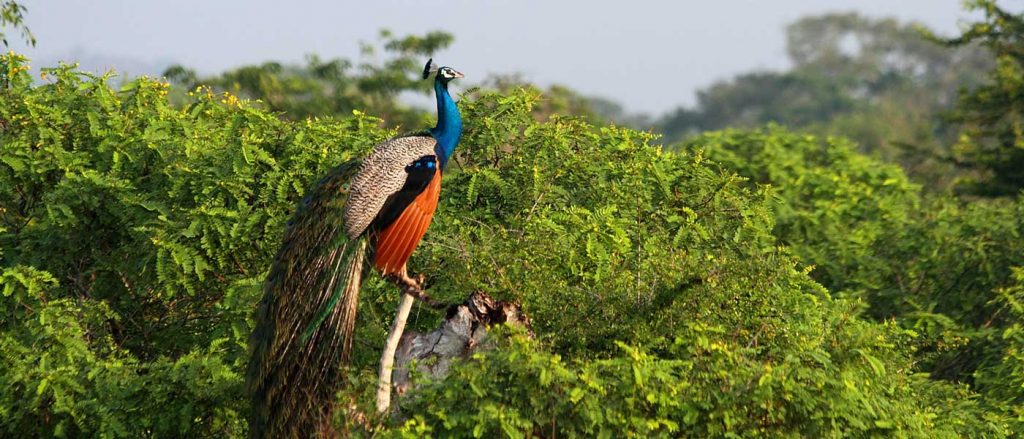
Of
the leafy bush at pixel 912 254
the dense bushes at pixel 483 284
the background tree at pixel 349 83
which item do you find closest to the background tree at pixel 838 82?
the background tree at pixel 349 83

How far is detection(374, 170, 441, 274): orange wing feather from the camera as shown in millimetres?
6688

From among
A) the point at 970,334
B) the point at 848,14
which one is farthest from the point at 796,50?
the point at 970,334

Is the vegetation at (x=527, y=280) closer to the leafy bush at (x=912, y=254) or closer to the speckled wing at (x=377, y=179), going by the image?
the leafy bush at (x=912, y=254)

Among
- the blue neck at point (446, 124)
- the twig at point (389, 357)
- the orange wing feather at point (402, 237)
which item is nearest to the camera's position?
the twig at point (389, 357)

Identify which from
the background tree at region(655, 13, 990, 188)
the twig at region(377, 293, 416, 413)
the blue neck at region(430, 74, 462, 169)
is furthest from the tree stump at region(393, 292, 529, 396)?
the background tree at region(655, 13, 990, 188)

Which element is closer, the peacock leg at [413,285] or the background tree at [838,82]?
Result: the peacock leg at [413,285]

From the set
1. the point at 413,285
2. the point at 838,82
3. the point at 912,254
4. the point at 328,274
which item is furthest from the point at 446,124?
the point at 838,82

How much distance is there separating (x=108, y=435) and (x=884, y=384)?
3.73m

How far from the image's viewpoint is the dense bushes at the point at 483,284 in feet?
18.5

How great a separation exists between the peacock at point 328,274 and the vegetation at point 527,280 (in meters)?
0.23

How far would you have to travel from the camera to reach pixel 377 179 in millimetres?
6660

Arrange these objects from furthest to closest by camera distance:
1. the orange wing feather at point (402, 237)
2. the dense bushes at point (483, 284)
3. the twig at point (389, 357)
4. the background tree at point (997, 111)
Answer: the background tree at point (997, 111), the orange wing feather at point (402, 237), the twig at point (389, 357), the dense bushes at point (483, 284)

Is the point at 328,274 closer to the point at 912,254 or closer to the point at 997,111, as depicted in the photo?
the point at 912,254

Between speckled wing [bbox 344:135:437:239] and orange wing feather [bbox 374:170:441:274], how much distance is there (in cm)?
15
